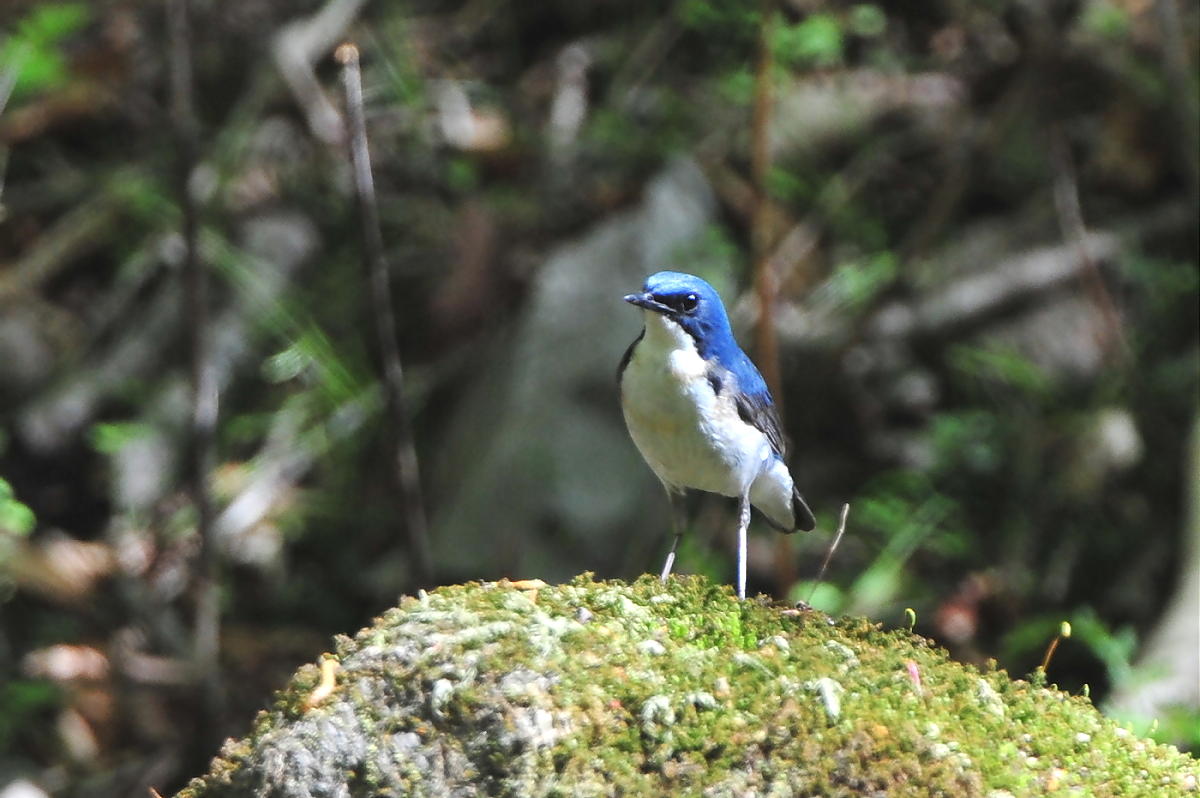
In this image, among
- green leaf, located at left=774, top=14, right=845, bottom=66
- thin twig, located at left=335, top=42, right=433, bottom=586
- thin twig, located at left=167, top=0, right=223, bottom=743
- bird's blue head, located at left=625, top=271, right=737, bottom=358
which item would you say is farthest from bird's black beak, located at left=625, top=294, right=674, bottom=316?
thin twig, located at left=167, top=0, right=223, bottom=743

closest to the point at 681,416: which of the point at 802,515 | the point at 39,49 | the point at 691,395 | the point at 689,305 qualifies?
the point at 691,395

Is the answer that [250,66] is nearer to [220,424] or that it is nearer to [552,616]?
[220,424]

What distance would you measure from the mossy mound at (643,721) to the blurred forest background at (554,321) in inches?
113

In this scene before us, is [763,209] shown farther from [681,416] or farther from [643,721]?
[643,721]

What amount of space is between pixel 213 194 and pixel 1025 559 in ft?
16.7

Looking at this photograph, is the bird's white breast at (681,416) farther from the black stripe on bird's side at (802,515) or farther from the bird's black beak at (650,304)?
the black stripe on bird's side at (802,515)

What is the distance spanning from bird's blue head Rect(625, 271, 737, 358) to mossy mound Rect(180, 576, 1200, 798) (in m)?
1.29

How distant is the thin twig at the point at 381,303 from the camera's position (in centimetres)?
515

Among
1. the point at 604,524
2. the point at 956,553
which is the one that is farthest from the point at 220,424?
the point at 956,553

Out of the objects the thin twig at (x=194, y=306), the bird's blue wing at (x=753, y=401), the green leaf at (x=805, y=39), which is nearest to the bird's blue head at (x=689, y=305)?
the bird's blue wing at (x=753, y=401)

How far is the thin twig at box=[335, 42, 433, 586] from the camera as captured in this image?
5152mm

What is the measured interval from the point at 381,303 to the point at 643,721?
10.6ft

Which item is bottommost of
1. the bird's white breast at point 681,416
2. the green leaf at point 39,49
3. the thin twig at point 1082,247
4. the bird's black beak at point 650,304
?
the bird's white breast at point 681,416

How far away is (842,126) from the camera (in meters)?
8.43
